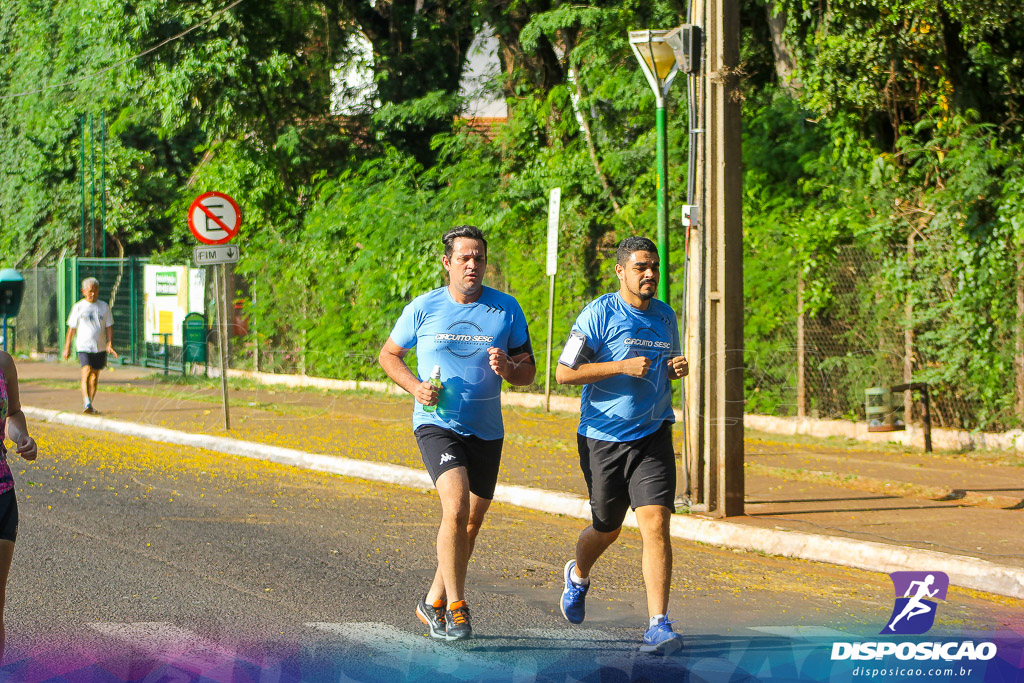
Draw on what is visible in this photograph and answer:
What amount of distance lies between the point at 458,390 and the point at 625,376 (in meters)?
0.80

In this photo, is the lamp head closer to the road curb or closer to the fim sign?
the road curb

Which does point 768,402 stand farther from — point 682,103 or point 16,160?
point 16,160

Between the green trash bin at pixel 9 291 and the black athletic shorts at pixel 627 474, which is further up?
the green trash bin at pixel 9 291

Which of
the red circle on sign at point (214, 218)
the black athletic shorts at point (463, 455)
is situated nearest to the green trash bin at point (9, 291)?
the red circle on sign at point (214, 218)

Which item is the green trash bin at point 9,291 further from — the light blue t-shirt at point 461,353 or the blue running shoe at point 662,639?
the blue running shoe at point 662,639

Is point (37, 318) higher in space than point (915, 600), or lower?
higher

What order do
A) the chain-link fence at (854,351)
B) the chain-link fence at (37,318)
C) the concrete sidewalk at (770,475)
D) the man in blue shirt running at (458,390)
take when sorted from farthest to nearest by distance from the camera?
1. the chain-link fence at (37,318)
2. the chain-link fence at (854,351)
3. the concrete sidewalk at (770,475)
4. the man in blue shirt running at (458,390)

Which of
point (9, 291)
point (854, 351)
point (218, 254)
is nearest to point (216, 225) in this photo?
point (218, 254)

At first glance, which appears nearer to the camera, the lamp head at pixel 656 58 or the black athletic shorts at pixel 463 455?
the black athletic shorts at pixel 463 455

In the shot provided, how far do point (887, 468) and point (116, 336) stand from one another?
63.3 feet

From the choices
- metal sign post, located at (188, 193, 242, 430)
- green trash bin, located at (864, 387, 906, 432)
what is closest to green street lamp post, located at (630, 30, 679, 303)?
green trash bin, located at (864, 387, 906, 432)

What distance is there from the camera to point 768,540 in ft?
24.2

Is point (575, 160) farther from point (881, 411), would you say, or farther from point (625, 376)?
point (625, 376)

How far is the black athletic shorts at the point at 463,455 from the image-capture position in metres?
5.13
